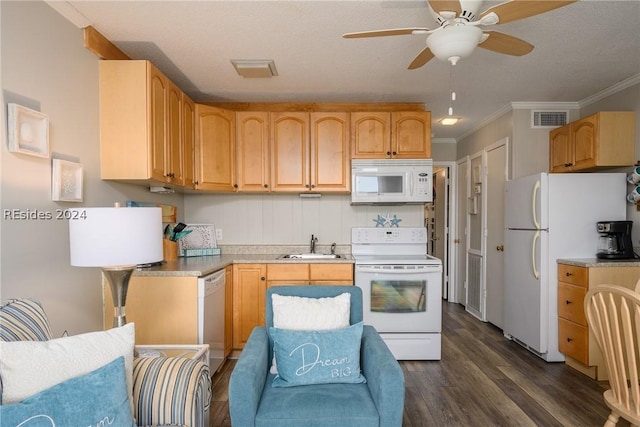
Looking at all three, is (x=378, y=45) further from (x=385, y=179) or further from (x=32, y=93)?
(x=32, y=93)

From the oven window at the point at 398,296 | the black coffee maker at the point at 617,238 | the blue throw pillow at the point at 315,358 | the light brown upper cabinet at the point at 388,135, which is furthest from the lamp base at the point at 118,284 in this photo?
the black coffee maker at the point at 617,238

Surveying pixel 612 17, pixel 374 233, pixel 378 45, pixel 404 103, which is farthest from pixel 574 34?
pixel 374 233

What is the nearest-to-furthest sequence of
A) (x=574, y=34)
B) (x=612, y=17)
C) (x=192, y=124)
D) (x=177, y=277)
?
(x=612, y=17) → (x=574, y=34) → (x=177, y=277) → (x=192, y=124)

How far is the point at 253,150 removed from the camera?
3.43 meters

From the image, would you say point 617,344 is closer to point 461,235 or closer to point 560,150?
point 560,150

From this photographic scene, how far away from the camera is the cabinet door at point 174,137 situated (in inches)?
104

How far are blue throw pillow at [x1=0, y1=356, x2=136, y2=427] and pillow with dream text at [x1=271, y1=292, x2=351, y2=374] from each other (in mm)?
808

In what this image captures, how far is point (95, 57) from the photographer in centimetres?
227

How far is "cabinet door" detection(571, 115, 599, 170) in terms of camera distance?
3.02 m

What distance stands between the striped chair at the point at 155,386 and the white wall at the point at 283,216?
2.43 metres

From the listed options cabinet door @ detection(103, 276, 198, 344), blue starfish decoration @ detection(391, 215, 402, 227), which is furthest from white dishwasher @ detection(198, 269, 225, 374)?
blue starfish decoration @ detection(391, 215, 402, 227)

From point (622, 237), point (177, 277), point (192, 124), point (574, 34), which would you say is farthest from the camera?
point (192, 124)

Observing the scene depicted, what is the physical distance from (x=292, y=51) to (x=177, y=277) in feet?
5.84

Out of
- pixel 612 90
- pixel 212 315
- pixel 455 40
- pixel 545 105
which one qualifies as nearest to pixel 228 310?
pixel 212 315
